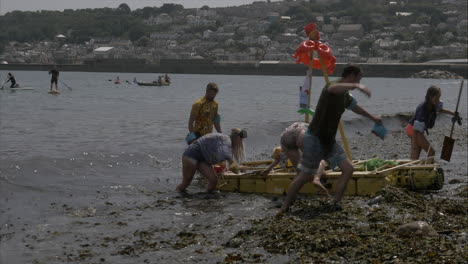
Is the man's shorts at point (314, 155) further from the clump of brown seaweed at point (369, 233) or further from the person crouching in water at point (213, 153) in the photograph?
the person crouching in water at point (213, 153)

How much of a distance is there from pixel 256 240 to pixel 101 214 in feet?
9.34

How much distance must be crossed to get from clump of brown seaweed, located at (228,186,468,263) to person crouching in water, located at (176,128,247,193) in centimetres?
136

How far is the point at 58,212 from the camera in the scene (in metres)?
9.88

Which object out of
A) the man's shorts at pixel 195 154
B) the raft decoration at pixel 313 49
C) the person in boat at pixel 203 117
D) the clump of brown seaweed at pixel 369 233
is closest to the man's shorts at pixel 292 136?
the clump of brown seaweed at pixel 369 233

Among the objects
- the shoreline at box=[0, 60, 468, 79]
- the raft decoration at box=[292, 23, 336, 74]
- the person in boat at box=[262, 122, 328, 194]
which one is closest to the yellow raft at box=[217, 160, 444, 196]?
the person in boat at box=[262, 122, 328, 194]

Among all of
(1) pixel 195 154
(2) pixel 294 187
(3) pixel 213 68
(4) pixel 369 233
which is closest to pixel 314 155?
(2) pixel 294 187

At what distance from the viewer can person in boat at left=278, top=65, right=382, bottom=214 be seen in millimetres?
8555

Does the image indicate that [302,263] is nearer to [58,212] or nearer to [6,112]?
[58,212]

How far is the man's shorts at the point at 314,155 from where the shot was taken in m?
8.70

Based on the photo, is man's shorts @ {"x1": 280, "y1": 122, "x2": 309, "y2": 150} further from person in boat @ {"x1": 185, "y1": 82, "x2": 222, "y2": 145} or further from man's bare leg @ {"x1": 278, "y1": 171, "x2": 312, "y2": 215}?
person in boat @ {"x1": 185, "y1": 82, "x2": 222, "y2": 145}

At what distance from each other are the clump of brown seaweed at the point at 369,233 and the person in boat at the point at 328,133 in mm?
471

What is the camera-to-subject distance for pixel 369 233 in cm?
767

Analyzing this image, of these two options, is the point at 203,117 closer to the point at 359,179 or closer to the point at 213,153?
the point at 213,153

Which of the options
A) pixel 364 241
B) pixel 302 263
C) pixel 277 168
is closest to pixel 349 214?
pixel 364 241
